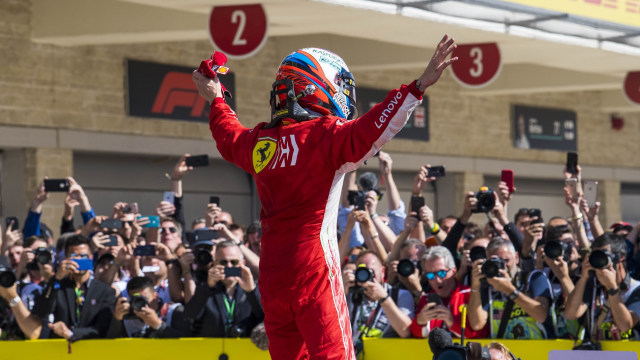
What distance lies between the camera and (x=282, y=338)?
4.17 metres

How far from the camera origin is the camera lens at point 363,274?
6.57 meters

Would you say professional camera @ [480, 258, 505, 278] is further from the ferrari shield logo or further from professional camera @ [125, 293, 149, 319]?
the ferrari shield logo

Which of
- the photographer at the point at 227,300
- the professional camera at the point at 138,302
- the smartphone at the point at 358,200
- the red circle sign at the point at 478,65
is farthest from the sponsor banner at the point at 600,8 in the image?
the professional camera at the point at 138,302

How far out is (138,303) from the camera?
7.05m

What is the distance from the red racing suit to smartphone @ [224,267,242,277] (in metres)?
2.75

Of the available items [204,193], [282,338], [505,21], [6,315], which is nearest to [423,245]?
[6,315]

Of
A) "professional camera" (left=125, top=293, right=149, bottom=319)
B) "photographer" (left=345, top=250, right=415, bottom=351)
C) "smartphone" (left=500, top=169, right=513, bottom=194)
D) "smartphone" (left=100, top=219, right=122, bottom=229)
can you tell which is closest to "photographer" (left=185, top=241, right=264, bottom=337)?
"professional camera" (left=125, top=293, right=149, bottom=319)

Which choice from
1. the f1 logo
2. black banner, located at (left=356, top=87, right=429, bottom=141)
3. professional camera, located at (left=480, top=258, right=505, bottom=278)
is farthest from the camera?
black banner, located at (left=356, top=87, right=429, bottom=141)

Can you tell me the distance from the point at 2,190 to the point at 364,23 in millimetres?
4521

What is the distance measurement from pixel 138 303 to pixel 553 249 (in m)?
2.70

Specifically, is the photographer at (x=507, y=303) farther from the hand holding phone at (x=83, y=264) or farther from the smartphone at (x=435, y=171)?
the hand holding phone at (x=83, y=264)

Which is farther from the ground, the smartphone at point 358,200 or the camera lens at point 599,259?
the smartphone at point 358,200

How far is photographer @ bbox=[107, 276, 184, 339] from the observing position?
7.10m

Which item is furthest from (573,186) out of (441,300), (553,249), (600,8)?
(600,8)
